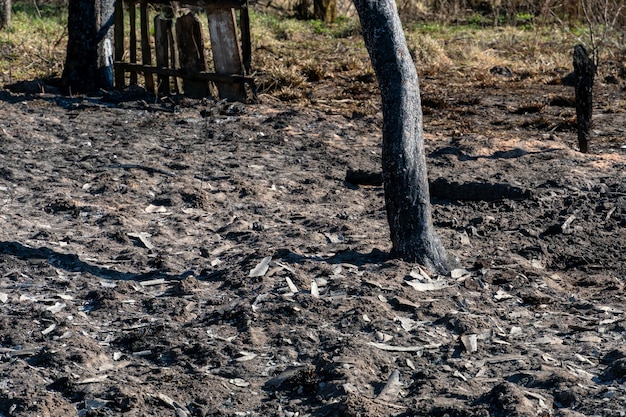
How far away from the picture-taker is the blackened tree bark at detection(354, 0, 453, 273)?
17.1 ft

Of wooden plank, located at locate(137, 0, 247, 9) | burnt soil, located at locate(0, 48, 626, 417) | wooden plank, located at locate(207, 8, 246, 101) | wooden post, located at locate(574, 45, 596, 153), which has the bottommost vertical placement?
burnt soil, located at locate(0, 48, 626, 417)

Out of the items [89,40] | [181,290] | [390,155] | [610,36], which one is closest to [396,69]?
[390,155]

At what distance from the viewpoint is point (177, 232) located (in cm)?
638

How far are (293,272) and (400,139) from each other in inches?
40.0

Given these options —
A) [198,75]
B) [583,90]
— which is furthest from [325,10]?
[583,90]

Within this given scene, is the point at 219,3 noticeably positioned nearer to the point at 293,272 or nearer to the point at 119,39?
the point at 119,39

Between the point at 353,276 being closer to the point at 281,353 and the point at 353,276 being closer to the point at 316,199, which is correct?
the point at 281,353

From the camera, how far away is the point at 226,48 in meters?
9.93

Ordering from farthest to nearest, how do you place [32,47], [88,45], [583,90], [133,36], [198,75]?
[32,47]
[133,36]
[88,45]
[198,75]
[583,90]

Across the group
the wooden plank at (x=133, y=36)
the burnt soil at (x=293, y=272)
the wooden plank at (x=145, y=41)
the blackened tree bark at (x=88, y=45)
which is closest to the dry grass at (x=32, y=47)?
the blackened tree bark at (x=88, y=45)

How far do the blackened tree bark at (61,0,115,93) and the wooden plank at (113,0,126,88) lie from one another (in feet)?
0.53

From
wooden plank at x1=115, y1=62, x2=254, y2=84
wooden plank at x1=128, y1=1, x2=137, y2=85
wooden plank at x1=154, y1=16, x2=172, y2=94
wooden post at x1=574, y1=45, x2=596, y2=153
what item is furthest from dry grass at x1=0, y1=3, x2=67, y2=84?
wooden post at x1=574, y1=45, x2=596, y2=153

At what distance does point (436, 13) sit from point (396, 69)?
12.2m

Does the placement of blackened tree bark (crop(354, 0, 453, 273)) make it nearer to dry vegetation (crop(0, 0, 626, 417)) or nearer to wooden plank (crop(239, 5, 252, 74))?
dry vegetation (crop(0, 0, 626, 417))
